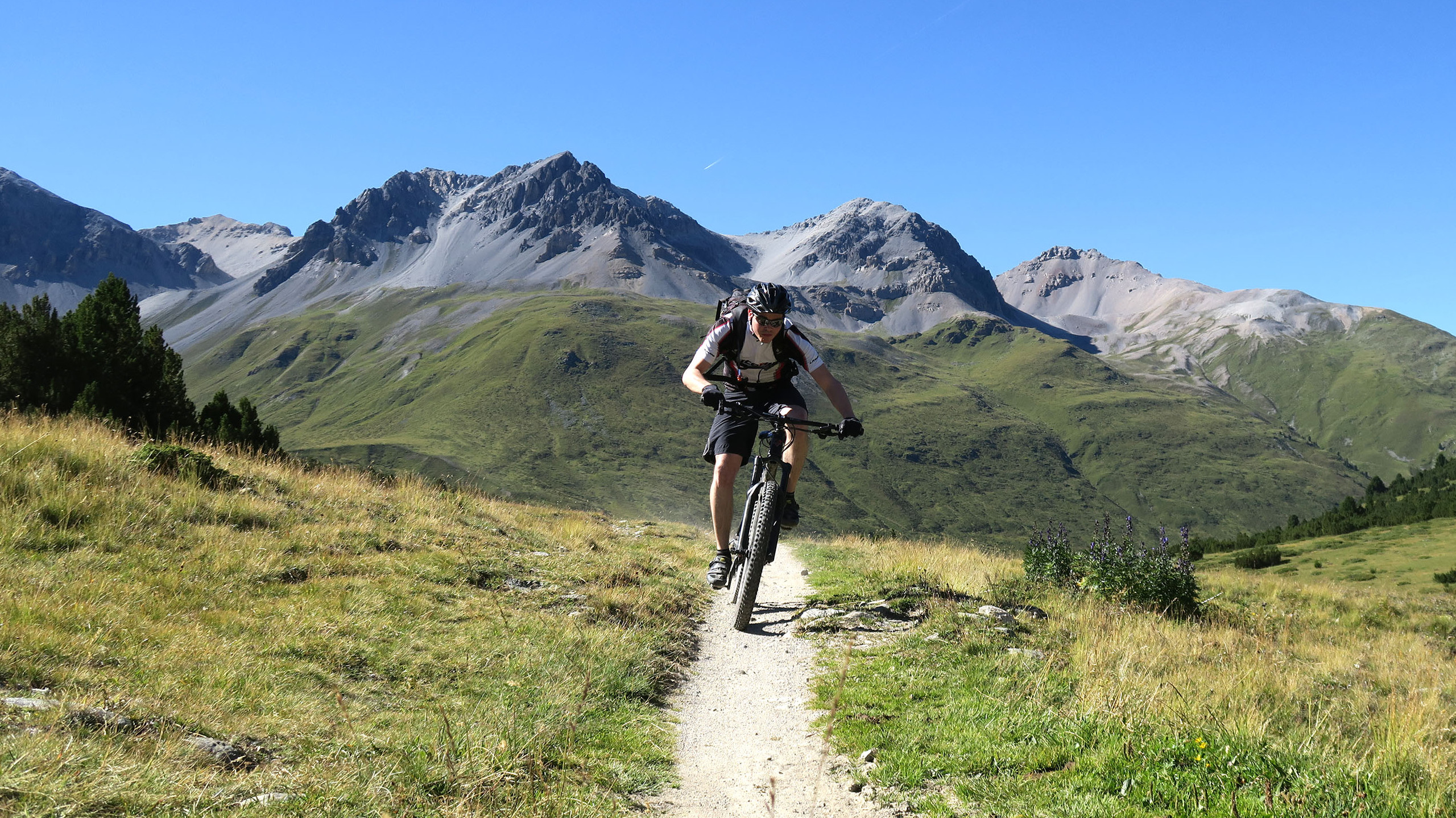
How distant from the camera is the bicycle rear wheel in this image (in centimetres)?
955

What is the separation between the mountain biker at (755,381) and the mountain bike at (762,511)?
12cm

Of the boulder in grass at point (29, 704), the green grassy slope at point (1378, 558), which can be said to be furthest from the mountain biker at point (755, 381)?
the green grassy slope at point (1378, 558)

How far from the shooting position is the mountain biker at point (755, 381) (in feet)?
30.1

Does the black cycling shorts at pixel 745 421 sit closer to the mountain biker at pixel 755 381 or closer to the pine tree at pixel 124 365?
the mountain biker at pixel 755 381

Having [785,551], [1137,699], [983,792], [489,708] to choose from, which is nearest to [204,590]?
[489,708]

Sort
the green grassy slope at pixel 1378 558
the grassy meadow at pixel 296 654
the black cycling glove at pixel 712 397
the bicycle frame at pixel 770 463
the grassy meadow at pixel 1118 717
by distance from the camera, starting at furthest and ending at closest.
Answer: the green grassy slope at pixel 1378 558 → the bicycle frame at pixel 770 463 → the black cycling glove at pixel 712 397 → the grassy meadow at pixel 1118 717 → the grassy meadow at pixel 296 654

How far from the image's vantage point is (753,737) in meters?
6.29

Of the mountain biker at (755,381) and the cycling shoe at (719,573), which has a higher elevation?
the mountain biker at (755,381)

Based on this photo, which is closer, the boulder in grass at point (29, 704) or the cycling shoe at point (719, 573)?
the boulder in grass at point (29, 704)

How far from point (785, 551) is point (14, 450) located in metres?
16.8

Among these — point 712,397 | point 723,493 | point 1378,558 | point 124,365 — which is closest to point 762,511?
point 723,493

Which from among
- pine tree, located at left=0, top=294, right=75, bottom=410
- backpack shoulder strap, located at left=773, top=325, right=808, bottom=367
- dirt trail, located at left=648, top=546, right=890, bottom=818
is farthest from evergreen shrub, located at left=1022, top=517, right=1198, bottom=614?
pine tree, located at left=0, top=294, right=75, bottom=410

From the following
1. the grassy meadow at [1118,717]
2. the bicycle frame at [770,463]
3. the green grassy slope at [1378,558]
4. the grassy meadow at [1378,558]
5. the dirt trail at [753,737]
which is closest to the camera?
the grassy meadow at [1118,717]

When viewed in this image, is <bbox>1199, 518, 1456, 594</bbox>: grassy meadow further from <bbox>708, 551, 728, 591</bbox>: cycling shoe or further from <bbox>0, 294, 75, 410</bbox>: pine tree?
<bbox>0, 294, 75, 410</bbox>: pine tree
